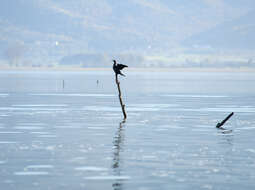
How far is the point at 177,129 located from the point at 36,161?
16.8m

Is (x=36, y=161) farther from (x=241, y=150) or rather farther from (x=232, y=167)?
(x=241, y=150)

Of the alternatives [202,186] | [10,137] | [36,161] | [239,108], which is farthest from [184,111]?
[202,186]

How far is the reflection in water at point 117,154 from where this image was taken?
25.5 metres

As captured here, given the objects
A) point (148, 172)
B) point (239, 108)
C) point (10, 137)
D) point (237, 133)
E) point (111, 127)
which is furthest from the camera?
point (239, 108)

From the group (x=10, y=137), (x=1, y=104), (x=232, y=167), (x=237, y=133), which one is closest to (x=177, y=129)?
(x=237, y=133)

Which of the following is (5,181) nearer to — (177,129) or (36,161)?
(36,161)

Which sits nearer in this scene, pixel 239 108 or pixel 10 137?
pixel 10 137

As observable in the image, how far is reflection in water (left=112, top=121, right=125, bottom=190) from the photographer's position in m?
25.5

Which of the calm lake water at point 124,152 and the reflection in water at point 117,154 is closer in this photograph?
the reflection in water at point 117,154

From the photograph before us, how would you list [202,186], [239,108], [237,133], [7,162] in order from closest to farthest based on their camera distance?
[202,186] < [7,162] < [237,133] < [239,108]

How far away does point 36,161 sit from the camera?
99.4 feet

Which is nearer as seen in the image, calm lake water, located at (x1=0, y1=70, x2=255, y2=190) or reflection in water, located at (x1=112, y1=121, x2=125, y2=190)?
reflection in water, located at (x1=112, y1=121, x2=125, y2=190)

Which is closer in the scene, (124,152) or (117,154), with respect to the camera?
(117,154)

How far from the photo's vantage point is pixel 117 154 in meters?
32.7
